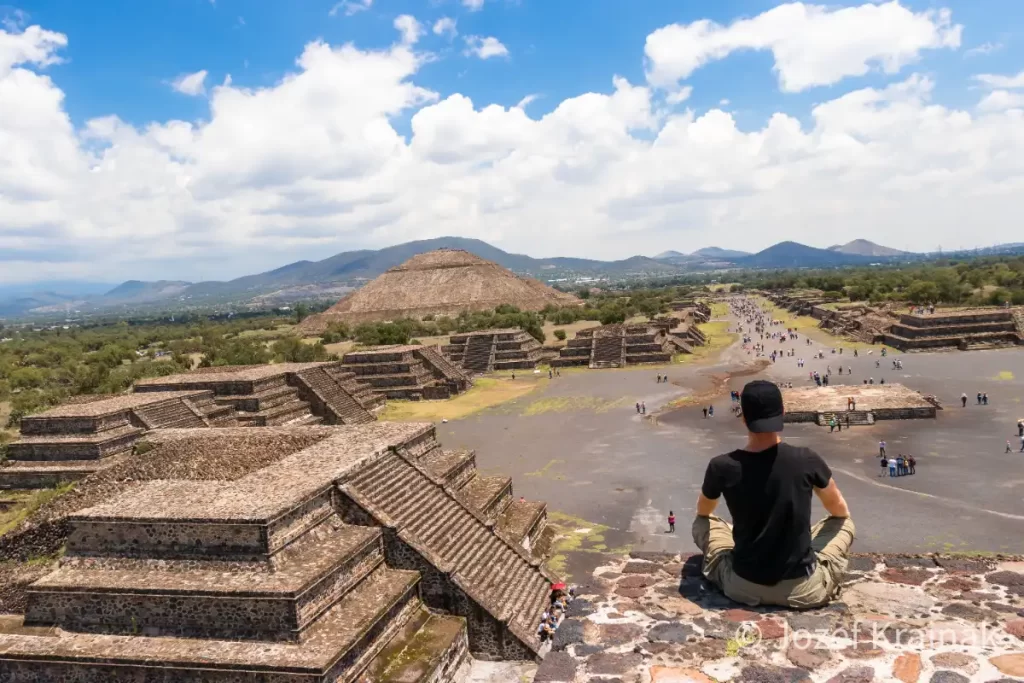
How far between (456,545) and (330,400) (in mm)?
18932

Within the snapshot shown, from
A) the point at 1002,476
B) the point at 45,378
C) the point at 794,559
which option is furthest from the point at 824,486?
the point at 45,378

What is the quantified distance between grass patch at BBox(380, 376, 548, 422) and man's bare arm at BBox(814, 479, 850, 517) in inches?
1103

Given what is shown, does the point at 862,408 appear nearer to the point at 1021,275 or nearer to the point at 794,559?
the point at 794,559

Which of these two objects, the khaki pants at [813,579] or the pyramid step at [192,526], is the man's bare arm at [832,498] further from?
the pyramid step at [192,526]

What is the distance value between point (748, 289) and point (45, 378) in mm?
142595

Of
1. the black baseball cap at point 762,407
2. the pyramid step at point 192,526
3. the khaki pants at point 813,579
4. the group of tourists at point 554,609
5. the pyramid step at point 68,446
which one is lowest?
the group of tourists at point 554,609

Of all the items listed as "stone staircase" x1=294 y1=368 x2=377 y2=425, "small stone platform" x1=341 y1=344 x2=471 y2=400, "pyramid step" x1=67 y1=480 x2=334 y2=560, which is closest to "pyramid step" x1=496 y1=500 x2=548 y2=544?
"pyramid step" x1=67 y1=480 x2=334 y2=560

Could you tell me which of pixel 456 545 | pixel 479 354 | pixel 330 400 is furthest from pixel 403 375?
pixel 456 545

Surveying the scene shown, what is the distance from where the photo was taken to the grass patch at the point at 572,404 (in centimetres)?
3472

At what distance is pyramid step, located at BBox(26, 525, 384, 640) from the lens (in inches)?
371

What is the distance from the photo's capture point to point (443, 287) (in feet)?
363

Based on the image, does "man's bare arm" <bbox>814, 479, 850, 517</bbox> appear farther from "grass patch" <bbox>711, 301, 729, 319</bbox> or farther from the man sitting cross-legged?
"grass patch" <bbox>711, 301, 729, 319</bbox>

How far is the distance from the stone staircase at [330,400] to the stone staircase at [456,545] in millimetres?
14769

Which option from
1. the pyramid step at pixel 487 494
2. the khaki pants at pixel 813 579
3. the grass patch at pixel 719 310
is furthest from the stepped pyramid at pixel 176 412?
the grass patch at pixel 719 310
